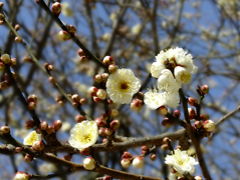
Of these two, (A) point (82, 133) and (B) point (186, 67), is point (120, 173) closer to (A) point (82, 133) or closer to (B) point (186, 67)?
(A) point (82, 133)

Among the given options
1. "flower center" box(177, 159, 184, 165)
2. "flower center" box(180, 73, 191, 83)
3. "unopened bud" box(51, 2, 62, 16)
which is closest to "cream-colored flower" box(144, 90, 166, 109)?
"flower center" box(180, 73, 191, 83)

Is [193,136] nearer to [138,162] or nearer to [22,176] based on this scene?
[138,162]

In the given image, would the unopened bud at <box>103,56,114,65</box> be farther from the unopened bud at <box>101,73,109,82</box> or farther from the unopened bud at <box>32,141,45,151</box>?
the unopened bud at <box>32,141,45,151</box>

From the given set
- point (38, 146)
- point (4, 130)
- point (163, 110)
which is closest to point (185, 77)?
point (163, 110)

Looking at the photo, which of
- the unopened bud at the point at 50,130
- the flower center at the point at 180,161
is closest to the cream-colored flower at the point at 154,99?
the flower center at the point at 180,161

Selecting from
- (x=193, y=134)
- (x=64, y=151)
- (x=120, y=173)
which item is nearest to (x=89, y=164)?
(x=120, y=173)

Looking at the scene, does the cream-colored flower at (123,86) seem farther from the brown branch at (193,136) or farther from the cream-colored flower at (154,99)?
the brown branch at (193,136)
